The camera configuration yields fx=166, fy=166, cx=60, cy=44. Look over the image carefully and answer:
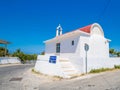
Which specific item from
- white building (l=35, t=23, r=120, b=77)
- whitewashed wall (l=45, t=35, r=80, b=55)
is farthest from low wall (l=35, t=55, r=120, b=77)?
whitewashed wall (l=45, t=35, r=80, b=55)

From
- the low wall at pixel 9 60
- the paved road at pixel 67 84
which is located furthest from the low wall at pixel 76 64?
the low wall at pixel 9 60

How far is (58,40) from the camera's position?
21797 mm

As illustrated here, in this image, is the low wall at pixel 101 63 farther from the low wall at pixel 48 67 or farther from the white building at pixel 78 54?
the low wall at pixel 48 67

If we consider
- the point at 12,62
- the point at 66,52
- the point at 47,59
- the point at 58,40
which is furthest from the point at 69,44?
the point at 12,62

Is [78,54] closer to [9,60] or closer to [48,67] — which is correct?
[48,67]

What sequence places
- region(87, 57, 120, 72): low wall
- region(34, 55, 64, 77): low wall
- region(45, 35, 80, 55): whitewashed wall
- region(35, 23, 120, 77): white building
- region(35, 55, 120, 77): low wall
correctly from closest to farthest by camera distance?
1. region(34, 55, 64, 77): low wall
2. region(35, 55, 120, 77): low wall
3. region(35, 23, 120, 77): white building
4. region(87, 57, 120, 72): low wall
5. region(45, 35, 80, 55): whitewashed wall

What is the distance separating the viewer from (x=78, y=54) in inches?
701

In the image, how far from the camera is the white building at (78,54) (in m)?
14.9

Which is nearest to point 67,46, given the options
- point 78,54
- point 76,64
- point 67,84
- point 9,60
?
point 78,54

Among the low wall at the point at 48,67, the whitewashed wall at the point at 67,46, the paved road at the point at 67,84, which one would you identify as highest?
the whitewashed wall at the point at 67,46

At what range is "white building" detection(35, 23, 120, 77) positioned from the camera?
1487 centimetres

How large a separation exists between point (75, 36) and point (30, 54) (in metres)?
20.6

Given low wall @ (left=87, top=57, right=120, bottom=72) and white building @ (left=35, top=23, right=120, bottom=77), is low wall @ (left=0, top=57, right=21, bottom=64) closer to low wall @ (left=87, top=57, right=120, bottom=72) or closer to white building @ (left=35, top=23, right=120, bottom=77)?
white building @ (left=35, top=23, right=120, bottom=77)

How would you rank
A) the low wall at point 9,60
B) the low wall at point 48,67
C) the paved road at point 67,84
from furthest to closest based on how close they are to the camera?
the low wall at point 9,60, the low wall at point 48,67, the paved road at point 67,84
